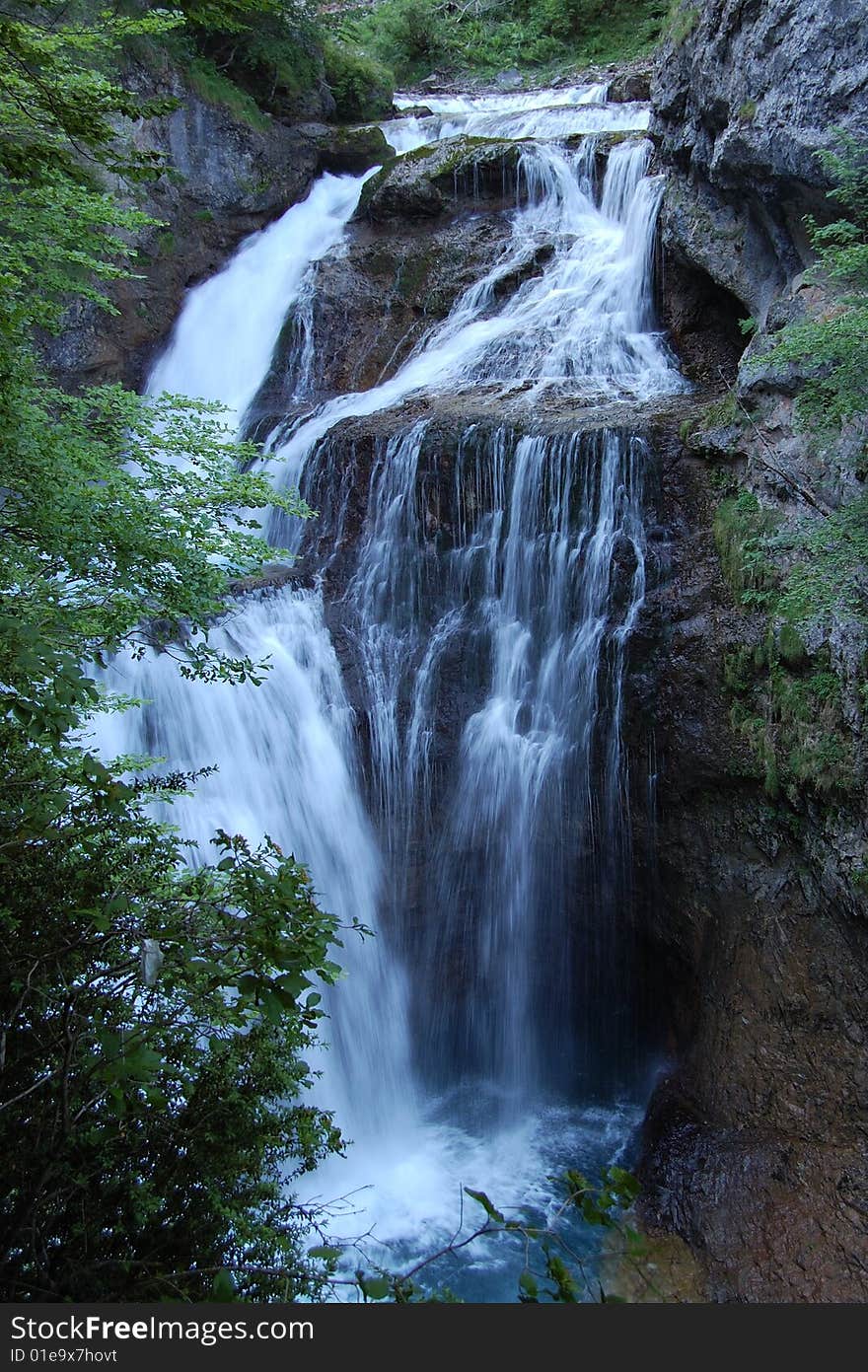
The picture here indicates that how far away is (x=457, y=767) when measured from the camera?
8828 millimetres

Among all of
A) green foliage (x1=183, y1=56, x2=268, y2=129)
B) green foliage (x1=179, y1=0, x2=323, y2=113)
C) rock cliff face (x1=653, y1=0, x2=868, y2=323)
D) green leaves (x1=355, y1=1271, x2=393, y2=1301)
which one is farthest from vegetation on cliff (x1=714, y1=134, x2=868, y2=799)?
green foliage (x1=179, y1=0, x2=323, y2=113)

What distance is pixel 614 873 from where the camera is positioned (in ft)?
27.3

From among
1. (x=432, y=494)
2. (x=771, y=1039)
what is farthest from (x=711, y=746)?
(x=432, y=494)

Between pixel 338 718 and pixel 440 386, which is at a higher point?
pixel 440 386

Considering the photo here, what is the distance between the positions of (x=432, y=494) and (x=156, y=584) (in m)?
5.33

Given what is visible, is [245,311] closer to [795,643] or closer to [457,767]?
[457,767]

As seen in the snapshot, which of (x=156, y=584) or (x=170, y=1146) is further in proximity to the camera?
(x=156, y=584)

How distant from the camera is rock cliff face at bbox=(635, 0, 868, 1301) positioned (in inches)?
249

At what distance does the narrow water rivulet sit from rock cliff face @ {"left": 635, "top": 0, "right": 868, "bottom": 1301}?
1.81ft

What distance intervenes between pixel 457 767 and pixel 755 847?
2.91 m

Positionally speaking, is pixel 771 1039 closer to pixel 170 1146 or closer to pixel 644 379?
pixel 170 1146

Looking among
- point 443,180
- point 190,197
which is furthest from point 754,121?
point 190,197

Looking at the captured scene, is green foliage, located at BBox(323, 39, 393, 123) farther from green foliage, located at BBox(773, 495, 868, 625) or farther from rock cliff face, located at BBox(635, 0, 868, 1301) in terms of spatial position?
green foliage, located at BBox(773, 495, 868, 625)

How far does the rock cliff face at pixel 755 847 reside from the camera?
633 cm
